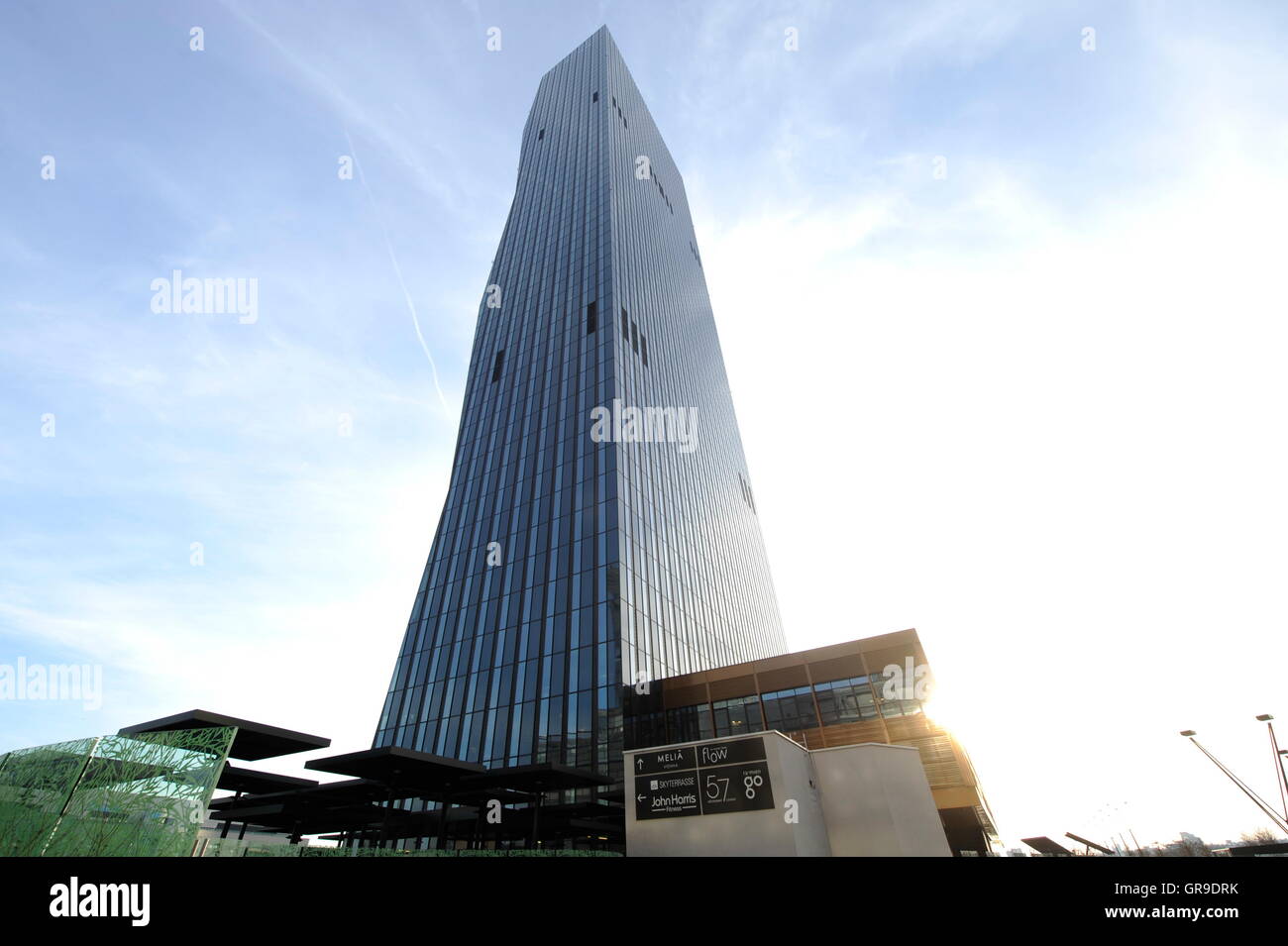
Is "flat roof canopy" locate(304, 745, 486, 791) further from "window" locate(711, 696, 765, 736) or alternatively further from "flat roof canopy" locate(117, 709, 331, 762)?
"window" locate(711, 696, 765, 736)

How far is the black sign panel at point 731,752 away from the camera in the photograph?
15172mm

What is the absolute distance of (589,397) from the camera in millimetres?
47969

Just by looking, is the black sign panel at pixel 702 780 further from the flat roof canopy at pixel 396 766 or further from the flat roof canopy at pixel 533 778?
the flat roof canopy at pixel 396 766

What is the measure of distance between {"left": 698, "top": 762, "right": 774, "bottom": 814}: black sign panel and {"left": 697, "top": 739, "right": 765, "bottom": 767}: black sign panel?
149 millimetres

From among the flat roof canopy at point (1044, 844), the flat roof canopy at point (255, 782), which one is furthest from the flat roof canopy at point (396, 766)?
the flat roof canopy at point (1044, 844)

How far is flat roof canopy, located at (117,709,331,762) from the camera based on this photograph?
14.0m

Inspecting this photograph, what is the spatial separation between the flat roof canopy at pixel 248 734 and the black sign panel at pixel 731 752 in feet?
37.5

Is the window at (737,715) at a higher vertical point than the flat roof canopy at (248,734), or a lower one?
lower

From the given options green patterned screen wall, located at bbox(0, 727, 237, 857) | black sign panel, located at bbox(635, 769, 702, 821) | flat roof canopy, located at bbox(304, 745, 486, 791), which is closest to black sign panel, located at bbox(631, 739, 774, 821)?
black sign panel, located at bbox(635, 769, 702, 821)

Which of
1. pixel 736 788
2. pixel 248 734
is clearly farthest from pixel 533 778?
pixel 248 734
